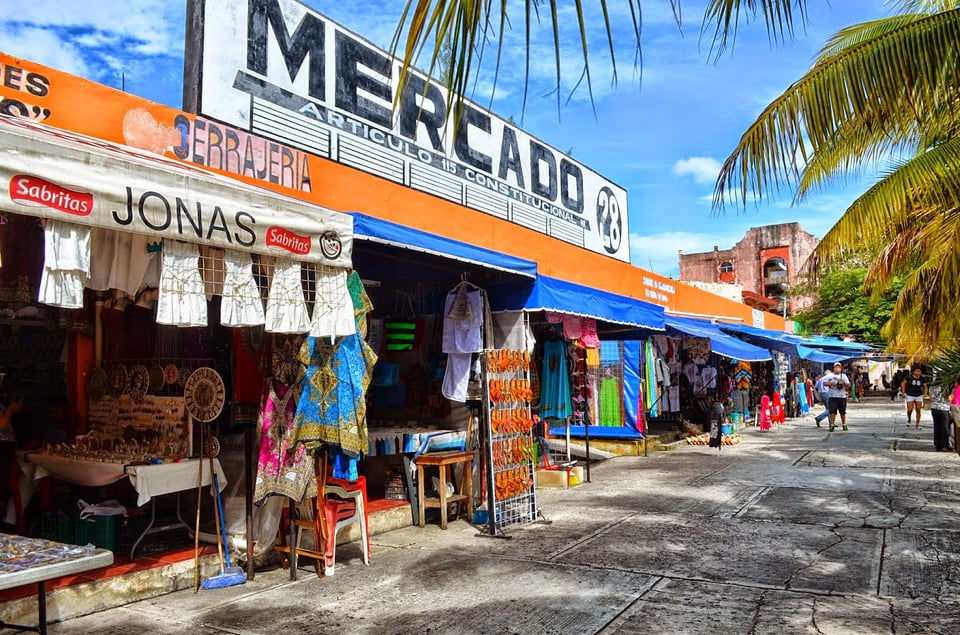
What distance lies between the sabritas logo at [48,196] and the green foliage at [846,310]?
37.5 metres

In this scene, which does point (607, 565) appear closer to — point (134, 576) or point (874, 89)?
point (134, 576)

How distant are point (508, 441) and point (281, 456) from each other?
8.60 feet

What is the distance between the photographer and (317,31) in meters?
9.11

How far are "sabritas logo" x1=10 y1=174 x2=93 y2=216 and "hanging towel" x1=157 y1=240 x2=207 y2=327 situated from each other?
665 millimetres

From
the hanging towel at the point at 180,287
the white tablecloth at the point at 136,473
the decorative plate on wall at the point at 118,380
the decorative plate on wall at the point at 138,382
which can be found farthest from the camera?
the decorative plate on wall at the point at 118,380

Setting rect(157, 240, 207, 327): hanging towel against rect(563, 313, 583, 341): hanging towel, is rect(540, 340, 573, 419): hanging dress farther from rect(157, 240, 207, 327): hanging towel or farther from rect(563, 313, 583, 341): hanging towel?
rect(157, 240, 207, 327): hanging towel

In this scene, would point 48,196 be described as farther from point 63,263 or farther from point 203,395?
point 203,395

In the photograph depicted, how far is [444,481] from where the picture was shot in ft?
24.3

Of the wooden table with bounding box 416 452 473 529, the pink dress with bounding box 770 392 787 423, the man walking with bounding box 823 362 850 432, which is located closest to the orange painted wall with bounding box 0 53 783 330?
the wooden table with bounding box 416 452 473 529

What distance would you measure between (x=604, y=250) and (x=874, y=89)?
12021 mm

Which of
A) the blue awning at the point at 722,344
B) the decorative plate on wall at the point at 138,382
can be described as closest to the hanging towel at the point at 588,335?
the blue awning at the point at 722,344

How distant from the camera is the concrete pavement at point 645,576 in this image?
4605 mm

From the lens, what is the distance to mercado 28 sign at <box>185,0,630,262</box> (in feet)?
25.5

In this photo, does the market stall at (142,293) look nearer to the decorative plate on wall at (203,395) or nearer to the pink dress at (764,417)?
the decorative plate on wall at (203,395)
